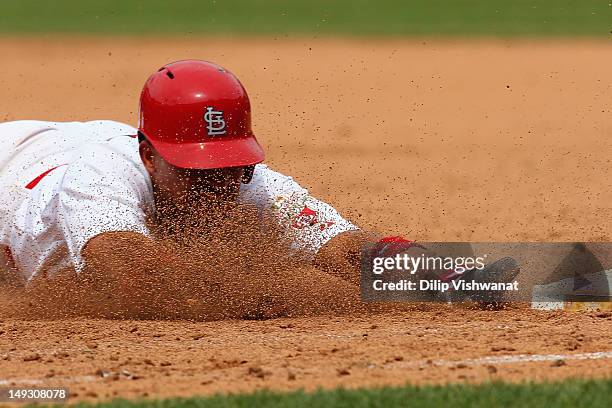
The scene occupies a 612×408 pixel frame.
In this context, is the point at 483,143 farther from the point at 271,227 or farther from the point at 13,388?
the point at 13,388

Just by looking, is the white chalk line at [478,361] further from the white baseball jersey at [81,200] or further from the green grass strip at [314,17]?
the green grass strip at [314,17]

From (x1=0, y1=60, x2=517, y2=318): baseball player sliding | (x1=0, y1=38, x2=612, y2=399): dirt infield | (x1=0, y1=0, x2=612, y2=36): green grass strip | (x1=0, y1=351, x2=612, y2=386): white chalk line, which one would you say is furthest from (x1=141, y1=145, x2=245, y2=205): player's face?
(x1=0, y1=0, x2=612, y2=36): green grass strip

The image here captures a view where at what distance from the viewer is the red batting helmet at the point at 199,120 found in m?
6.11

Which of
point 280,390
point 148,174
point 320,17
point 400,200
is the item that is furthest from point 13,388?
point 320,17

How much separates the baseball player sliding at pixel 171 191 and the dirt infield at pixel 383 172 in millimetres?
391

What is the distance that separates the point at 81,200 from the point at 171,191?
528 mm

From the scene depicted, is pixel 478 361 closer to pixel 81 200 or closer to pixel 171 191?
pixel 171 191

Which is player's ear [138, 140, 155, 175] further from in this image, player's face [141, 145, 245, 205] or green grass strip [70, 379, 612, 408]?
green grass strip [70, 379, 612, 408]

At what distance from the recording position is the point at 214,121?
618 cm

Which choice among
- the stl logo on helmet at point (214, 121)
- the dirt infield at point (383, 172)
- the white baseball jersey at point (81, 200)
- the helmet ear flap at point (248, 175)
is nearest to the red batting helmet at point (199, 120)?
the stl logo on helmet at point (214, 121)

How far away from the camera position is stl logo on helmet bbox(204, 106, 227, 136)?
20.2 feet

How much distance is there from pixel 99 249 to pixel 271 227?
3.49ft

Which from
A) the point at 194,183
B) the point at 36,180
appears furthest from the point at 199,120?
the point at 36,180

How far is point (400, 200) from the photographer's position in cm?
1045
